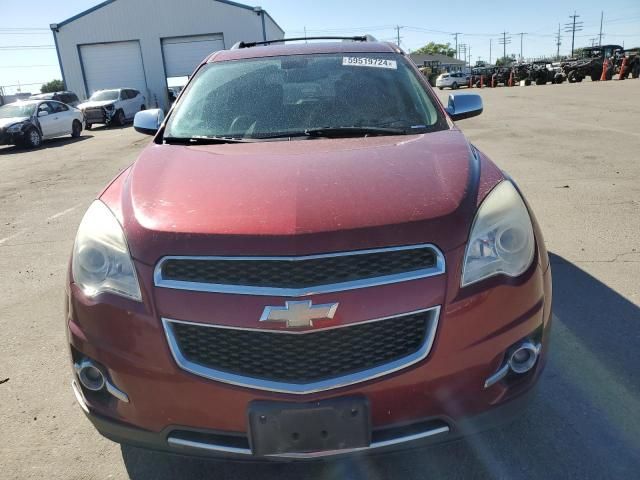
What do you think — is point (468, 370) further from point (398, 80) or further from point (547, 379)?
point (398, 80)

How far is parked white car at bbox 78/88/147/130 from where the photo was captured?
75.1 ft

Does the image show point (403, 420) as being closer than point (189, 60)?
Yes

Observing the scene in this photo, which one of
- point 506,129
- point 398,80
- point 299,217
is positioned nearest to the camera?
point 299,217

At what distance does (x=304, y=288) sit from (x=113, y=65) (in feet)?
122

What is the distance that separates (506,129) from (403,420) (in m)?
12.3

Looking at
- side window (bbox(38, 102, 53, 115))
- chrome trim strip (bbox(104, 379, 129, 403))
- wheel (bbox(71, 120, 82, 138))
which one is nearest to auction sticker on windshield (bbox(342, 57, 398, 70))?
chrome trim strip (bbox(104, 379, 129, 403))

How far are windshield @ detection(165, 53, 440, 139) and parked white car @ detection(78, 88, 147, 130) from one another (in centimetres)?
2163

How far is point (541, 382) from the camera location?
8.80ft

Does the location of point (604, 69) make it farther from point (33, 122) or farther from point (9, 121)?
point (9, 121)

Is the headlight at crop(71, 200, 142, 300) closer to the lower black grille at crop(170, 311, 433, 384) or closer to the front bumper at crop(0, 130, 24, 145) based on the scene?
the lower black grille at crop(170, 311, 433, 384)

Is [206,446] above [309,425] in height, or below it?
below

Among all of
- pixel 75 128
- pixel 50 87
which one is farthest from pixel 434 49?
pixel 75 128

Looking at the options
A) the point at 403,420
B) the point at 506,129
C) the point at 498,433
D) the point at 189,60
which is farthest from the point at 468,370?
the point at 189,60

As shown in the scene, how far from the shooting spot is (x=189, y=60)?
34.6 m
